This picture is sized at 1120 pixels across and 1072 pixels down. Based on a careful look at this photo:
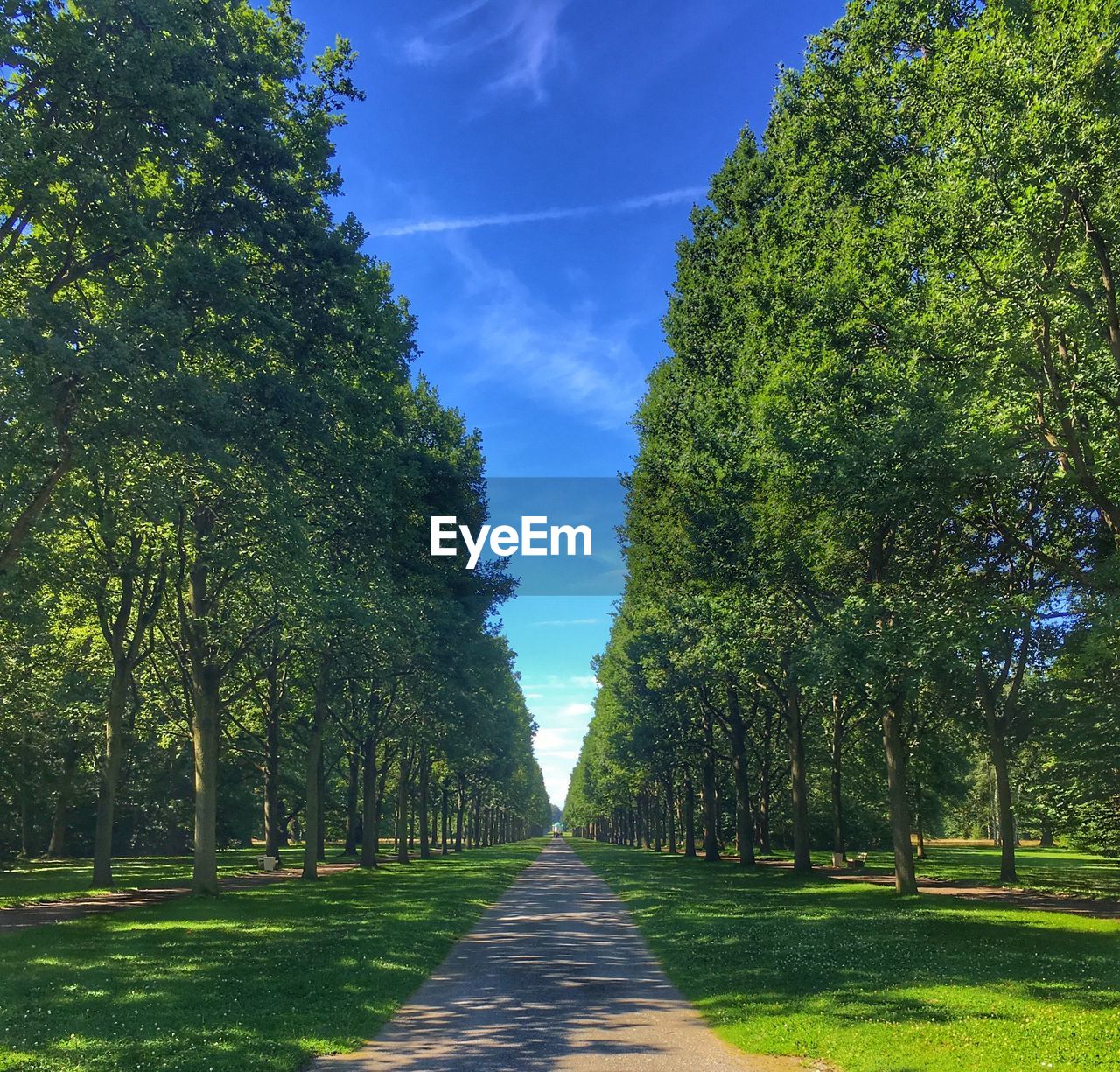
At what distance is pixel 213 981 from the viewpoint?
13.1 meters

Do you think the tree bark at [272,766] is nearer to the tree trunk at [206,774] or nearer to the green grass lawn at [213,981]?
the tree trunk at [206,774]

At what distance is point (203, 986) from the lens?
12.7m

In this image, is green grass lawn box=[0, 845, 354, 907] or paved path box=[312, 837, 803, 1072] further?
green grass lawn box=[0, 845, 354, 907]

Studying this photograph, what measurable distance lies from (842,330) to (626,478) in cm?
1947

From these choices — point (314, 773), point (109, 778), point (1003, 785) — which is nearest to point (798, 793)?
point (1003, 785)

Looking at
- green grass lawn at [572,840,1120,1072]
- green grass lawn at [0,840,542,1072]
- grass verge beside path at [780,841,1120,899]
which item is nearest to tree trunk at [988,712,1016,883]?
grass verge beside path at [780,841,1120,899]

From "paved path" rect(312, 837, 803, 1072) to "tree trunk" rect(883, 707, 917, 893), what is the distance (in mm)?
11635

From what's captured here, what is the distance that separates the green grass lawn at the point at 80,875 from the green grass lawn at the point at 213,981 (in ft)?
24.9

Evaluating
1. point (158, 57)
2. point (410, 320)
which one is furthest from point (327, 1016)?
point (410, 320)

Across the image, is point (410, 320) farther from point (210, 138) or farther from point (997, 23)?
point (997, 23)

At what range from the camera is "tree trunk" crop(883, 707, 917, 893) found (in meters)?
26.2

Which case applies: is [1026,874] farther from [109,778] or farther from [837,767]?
[109,778]

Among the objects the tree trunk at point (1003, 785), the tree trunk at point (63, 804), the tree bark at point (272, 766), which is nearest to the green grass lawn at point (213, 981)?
the tree bark at point (272, 766)

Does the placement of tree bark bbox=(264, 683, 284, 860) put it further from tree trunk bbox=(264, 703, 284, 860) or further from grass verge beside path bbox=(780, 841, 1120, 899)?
grass verge beside path bbox=(780, 841, 1120, 899)
